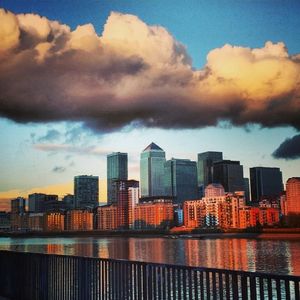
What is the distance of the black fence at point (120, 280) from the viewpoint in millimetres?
3039

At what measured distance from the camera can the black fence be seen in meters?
3.04

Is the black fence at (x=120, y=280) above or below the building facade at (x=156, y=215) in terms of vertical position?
A: below

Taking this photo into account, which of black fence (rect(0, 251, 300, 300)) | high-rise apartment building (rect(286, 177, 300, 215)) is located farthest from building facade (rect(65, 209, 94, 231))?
black fence (rect(0, 251, 300, 300))

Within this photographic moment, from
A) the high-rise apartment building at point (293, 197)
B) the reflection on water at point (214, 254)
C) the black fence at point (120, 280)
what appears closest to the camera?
the black fence at point (120, 280)

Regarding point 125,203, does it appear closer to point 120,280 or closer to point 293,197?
point 293,197

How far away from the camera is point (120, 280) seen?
3.98 m

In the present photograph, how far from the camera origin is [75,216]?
353 feet

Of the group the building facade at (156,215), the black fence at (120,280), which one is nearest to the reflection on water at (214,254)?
the black fence at (120,280)

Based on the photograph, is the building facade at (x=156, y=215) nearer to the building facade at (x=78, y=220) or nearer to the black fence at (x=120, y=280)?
the building facade at (x=78, y=220)

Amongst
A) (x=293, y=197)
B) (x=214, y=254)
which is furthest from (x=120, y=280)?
(x=293, y=197)

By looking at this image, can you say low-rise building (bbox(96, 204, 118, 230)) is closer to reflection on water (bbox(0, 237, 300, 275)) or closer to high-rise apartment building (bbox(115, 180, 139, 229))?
high-rise apartment building (bbox(115, 180, 139, 229))

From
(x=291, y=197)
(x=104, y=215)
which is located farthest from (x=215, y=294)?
(x=104, y=215)

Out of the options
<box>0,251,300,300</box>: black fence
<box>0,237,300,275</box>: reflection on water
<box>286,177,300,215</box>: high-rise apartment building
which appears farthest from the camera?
<box>286,177,300,215</box>: high-rise apartment building

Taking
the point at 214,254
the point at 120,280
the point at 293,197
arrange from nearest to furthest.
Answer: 1. the point at 120,280
2. the point at 214,254
3. the point at 293,197
